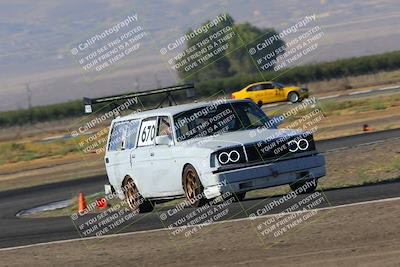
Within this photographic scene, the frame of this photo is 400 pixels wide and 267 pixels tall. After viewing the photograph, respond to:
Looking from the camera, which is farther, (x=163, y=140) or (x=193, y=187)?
(x=163, y=140)

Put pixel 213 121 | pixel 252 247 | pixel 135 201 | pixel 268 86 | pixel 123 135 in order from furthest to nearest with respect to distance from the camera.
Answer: pixel 268 86 → pixel 123 135 → pixel 135 201 → pixel 213 121 → pixel 252 247

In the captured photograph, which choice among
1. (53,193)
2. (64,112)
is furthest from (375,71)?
(53,193)

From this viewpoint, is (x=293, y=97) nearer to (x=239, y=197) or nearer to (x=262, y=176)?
(x=239, y=197)

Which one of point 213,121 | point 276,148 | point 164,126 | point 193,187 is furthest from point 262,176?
point 164,126

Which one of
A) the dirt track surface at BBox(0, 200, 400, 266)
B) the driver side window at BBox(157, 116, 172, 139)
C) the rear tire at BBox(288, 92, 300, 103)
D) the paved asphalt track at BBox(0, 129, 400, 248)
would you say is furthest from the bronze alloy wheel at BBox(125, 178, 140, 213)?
the rear tire at BBox(288, 92, 300, 103)

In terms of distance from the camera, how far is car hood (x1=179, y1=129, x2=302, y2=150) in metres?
15.7

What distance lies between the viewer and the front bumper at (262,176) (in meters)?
15.4

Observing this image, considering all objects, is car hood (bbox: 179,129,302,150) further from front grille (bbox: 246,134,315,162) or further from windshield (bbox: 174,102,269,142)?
windshield (bbox: 174,102,269,142)

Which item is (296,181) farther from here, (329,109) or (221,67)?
(221,67)

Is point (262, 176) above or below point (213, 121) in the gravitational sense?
below

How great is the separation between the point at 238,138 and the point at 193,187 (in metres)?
1.00

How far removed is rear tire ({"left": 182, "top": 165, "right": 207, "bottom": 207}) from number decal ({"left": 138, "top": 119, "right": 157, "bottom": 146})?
4.05ft

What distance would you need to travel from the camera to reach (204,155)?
15.6m

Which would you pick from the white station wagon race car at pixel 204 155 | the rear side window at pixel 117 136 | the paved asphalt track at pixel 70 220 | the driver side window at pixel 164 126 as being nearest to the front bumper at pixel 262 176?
the white station wagon race car at pixel 204 155
